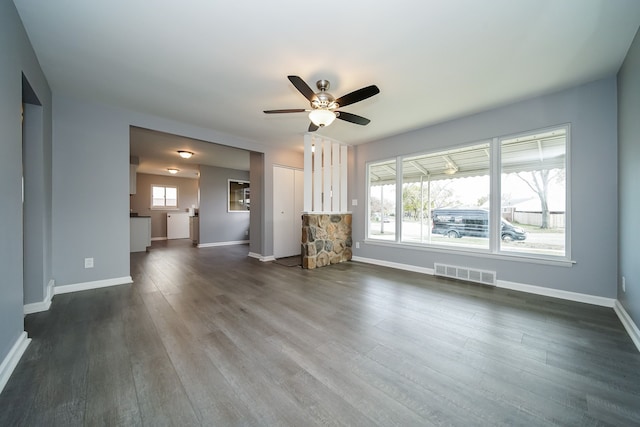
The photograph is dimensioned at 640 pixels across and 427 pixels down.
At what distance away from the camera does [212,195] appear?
7.50 m

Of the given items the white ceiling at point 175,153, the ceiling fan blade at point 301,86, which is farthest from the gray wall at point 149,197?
the ceiling fan blade at point 301,86

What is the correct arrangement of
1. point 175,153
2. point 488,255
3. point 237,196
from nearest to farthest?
point 488,255
point 175,153
point 237,196

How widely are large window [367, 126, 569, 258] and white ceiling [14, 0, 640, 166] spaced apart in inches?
30.2

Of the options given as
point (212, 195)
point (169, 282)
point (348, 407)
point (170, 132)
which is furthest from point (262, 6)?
point (212, 195)

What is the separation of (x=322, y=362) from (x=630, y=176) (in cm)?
317

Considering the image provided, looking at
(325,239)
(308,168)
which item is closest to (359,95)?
(308,168)

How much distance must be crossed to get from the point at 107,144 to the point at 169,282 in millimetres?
2116

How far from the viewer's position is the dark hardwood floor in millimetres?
1264

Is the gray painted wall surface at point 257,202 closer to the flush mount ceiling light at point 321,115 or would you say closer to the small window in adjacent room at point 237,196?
the small window in adjacent room at point 237,196

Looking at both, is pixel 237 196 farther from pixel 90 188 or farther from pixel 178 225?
pixel 90 188

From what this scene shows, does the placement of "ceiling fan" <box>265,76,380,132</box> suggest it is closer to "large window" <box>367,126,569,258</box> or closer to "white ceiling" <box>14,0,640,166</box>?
"white ceiling" <box>14,0,640,166</box>

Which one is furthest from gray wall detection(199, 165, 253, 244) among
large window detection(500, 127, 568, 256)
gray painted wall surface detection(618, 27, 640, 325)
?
gray painted wall surface detection(618, 27, 640, 325)

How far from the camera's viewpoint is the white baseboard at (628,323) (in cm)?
193

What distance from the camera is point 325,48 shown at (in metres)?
2.19
